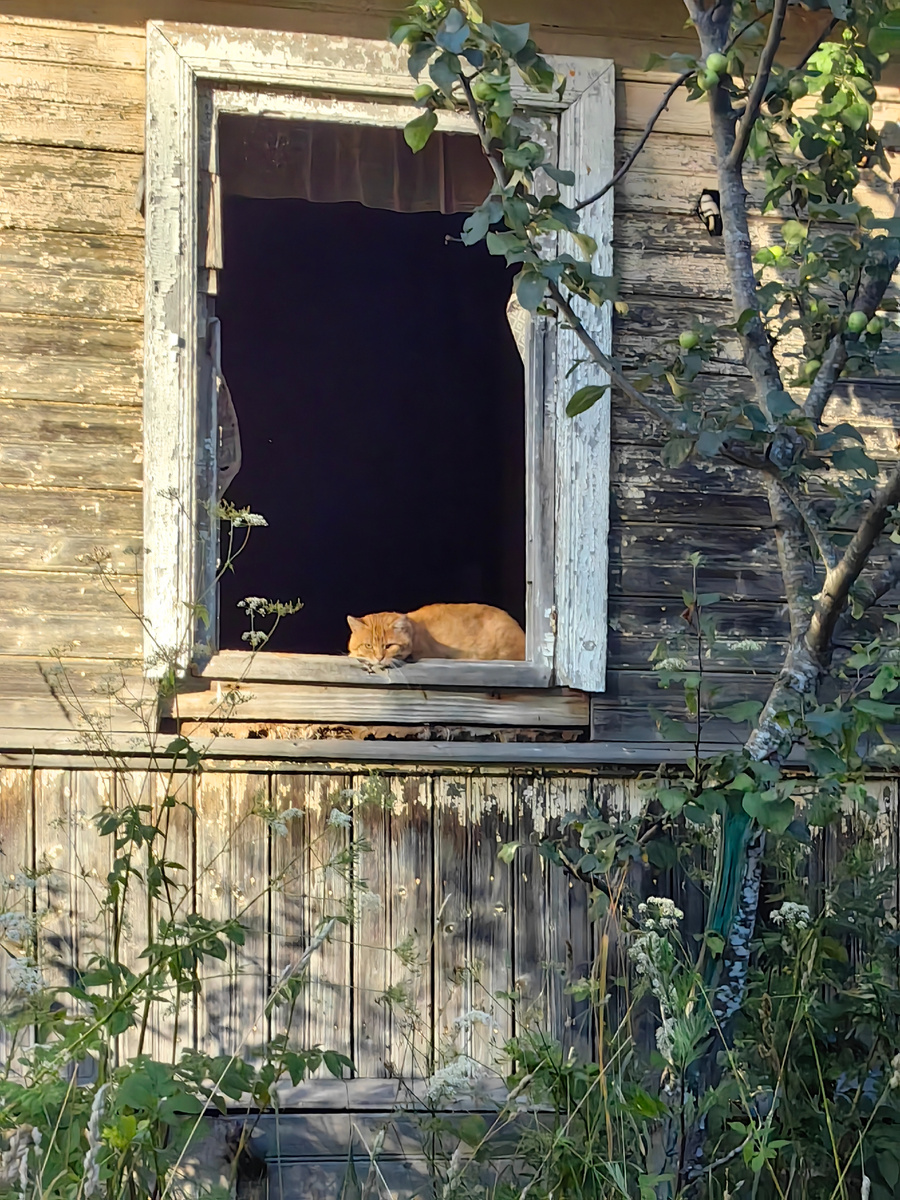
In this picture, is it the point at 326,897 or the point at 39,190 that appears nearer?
the point at 326,897

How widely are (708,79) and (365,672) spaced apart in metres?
1.57

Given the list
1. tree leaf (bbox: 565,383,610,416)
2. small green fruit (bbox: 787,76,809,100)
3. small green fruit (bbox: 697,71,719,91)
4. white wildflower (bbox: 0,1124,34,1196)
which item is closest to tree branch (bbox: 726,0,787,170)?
small green fruit (bbox: 697,71,719,91)

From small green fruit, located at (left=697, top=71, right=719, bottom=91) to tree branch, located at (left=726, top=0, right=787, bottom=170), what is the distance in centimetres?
8

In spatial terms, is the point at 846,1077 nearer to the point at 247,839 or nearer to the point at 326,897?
the point at 326,897

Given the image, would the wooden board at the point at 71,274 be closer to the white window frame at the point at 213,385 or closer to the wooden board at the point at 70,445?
the white window frame at the point at 213,385

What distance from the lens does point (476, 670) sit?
2756 mm

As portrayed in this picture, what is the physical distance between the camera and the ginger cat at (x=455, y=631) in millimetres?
3801

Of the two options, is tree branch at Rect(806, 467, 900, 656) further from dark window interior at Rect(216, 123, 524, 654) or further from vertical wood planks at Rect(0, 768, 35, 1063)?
dark window interior at Rect(216, 123, 524, 654)

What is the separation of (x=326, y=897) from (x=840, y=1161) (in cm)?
120

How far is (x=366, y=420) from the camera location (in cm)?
591

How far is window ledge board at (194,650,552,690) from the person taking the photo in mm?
2654

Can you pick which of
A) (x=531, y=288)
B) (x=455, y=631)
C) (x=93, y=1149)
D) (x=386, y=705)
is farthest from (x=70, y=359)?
(x=93, y=1149)

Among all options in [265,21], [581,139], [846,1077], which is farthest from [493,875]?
[265,21]

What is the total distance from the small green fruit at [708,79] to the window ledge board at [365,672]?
1.41m
